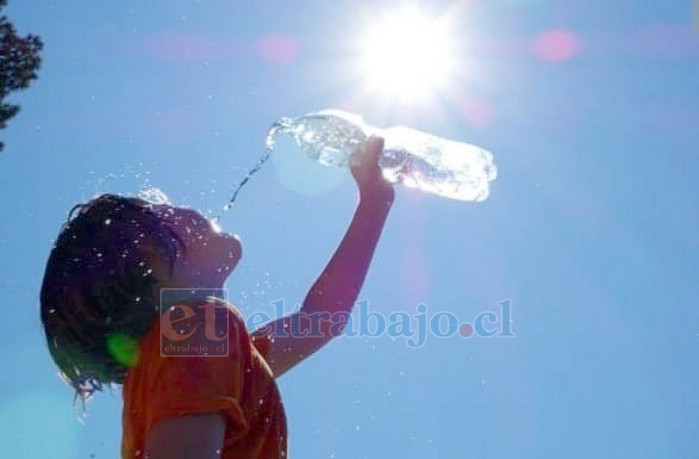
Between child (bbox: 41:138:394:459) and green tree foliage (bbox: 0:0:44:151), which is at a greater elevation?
green tree foliage (bbox: 0:0:44:151)

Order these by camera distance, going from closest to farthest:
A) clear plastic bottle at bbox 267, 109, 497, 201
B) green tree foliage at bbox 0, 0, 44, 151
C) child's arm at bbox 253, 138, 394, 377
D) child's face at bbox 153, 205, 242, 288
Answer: child's face at bbox 153, 205, 242, 288 → child's arm at bbox 253, 138, 394, 377 → clear plastic bottle at bbox 267, 109, 497, 201 → green tree foliage at bbox 0, 0, 44, 151

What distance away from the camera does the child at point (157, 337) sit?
2367mm

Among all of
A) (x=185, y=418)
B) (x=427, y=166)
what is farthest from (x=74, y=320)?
(x=427, y=166)

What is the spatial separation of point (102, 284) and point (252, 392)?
1.89 feet

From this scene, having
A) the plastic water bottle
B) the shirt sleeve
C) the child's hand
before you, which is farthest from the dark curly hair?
the plastic water bottle

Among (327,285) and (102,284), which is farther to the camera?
(327,285)

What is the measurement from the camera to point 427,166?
6.54 meters

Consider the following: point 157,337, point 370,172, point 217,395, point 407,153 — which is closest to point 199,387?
point 217,395

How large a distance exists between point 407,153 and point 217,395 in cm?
389

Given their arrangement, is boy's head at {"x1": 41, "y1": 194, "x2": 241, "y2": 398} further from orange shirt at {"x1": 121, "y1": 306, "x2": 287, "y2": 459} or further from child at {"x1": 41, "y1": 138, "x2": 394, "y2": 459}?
orange shirt at {"x1": 121, "y1": 306, "x2": 287, "y2": 459}

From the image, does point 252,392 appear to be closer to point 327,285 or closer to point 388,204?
point 327,285

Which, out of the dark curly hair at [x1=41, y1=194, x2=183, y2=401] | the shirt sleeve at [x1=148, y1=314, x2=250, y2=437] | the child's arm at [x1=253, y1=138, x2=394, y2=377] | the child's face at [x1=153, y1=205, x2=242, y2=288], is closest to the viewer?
the shirt sleeve at [x1=148, y1=314, x2=250, y2=437]

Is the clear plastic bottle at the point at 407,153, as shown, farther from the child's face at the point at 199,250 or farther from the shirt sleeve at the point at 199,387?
the shirt sleeve at the point at 199,387

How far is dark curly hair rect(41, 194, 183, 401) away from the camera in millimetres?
2818
